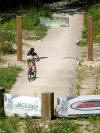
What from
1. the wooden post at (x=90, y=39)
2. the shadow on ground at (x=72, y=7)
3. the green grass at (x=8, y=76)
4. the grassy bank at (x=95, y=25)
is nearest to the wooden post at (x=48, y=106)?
A: the green grass at (x=8, y=76)

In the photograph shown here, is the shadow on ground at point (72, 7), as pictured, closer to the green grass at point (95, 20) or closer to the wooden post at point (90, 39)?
the green grass at point (95, 20)

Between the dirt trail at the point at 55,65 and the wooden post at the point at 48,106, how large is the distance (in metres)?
2.84

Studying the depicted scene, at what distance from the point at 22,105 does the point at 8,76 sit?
5519mm

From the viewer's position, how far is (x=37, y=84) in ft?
66.5

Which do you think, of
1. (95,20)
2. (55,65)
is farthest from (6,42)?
(95,20)

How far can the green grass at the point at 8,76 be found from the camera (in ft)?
65.1

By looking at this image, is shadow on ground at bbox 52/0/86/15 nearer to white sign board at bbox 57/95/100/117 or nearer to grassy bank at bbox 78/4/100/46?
grassy bank at bbox 78/4/100/46

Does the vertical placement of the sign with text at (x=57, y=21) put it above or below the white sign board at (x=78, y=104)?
above

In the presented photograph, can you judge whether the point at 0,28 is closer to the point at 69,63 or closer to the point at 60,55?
the point at 60,55

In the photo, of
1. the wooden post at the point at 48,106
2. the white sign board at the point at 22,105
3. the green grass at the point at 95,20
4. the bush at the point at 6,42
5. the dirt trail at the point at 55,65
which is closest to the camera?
the wooden post at the point at 48,106

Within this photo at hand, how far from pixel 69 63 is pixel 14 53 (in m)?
4.13

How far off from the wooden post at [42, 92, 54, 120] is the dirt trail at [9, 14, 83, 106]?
284cm

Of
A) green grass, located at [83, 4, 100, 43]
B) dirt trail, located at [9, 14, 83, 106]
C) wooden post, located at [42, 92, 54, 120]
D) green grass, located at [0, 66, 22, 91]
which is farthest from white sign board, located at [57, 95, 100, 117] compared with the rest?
green grass, located at [83, 4, 100, 43]

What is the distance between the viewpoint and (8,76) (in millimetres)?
20938
